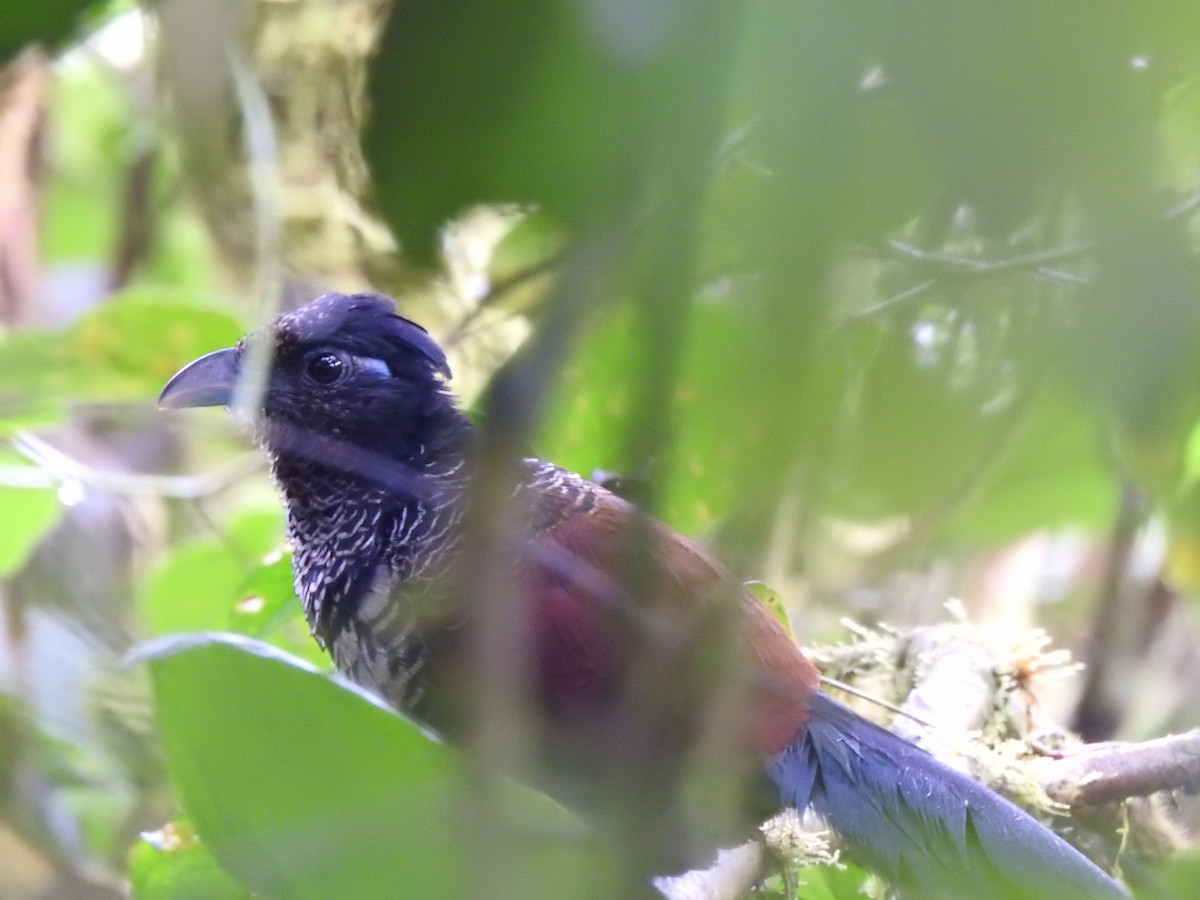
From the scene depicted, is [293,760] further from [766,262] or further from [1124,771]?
[1124,771]

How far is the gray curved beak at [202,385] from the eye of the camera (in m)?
1.71

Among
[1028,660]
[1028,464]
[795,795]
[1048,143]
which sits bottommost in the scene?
Answer: [795,795]

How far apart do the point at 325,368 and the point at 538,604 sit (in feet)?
2.08

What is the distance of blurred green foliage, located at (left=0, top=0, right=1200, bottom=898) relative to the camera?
37 centimetres

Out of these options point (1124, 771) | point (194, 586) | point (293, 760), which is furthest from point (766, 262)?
point (194, 586)

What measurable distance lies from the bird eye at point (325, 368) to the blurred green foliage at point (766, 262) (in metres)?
1.13

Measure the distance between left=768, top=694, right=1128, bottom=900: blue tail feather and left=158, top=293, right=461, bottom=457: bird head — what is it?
2.28ft

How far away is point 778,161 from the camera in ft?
1.31

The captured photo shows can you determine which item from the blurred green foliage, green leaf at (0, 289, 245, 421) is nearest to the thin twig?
Answer: the blurred green foliage

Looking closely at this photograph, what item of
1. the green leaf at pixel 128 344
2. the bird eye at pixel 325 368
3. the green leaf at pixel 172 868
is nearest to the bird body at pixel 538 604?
the bird eye at pixel 325 368

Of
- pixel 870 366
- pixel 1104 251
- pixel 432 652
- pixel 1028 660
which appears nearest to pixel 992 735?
pixel 1028 660

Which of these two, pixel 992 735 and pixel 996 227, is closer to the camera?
pixel 996 227

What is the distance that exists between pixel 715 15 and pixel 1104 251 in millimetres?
145

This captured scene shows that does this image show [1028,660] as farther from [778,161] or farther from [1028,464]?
[778,161]
